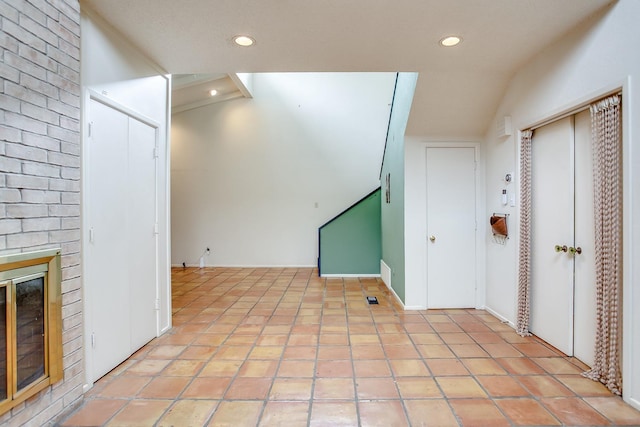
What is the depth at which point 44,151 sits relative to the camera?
176 centimetres

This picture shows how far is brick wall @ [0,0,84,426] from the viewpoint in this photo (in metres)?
1.57

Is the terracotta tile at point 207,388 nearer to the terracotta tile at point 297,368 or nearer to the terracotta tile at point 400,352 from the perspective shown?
the terracotta tile at point 297,368

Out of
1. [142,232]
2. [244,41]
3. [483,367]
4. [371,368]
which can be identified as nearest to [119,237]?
[142,232]

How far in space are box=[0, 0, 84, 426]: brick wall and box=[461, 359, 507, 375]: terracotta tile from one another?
275cm

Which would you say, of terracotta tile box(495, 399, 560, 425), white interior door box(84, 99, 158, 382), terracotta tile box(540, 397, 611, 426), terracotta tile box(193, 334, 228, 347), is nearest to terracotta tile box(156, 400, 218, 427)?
white interior door box(84, 99, 158, 382)

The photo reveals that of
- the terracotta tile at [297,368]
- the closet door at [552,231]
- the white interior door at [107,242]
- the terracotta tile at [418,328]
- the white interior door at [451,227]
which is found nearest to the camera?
the white interior door at [107,242]

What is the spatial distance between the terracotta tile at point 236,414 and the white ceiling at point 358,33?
260 centimetres

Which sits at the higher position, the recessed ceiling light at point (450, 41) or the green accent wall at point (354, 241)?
the recessed ceiling light at point (450, 41)

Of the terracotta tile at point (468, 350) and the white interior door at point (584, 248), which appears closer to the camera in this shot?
the white interior door at point (584, 248)

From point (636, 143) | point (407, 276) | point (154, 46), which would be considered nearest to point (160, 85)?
point (154, 46)

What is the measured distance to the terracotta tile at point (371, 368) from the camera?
2.34m

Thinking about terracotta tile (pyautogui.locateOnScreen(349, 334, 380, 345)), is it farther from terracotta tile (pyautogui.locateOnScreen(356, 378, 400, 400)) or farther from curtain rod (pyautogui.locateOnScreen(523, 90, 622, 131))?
curtain rod (pyautogui.locateOnScreen(523, 90, 622, 131))

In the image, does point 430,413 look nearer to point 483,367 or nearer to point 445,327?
point 483,367

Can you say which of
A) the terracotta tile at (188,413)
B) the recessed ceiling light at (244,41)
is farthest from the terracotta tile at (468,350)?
the recessed ceiling light at (244,41)
